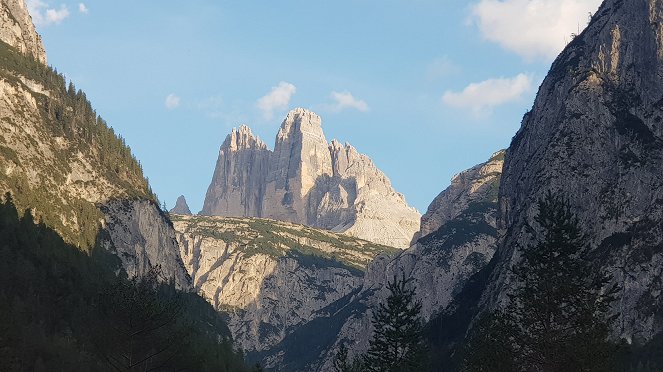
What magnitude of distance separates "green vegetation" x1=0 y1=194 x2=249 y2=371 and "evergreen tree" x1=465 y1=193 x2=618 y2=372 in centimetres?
3837

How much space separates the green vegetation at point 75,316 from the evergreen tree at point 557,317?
38.4 m

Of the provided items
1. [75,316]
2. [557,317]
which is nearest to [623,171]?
[75,316]

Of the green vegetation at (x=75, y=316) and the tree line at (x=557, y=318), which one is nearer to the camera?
the tree line at (x=557, y=318)

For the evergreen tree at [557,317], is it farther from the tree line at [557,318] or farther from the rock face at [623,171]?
the rock face at [623,171]

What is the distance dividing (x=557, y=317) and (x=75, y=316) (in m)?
111

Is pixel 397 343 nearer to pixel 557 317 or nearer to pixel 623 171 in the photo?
pixel 557 317

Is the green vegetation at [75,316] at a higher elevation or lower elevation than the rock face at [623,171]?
lower

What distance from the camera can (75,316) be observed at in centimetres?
15050

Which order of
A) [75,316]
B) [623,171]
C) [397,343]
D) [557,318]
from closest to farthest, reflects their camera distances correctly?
[557,318]
[397,343]
[75,316]
[623,171]

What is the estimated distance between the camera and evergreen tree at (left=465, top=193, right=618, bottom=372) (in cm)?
5881

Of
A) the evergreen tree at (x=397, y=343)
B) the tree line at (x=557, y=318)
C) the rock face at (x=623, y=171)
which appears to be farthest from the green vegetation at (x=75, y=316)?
the rock face at (x=623, y=171)

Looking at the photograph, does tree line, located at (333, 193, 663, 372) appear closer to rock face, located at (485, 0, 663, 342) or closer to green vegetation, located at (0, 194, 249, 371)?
green vegetation, located at (0, 194, 249, 371)

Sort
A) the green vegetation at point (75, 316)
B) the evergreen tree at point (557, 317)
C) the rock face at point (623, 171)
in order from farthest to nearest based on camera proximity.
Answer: the rock face at point (623, 171), the green vegetation at point (75, 316), the evergreen tree at point (557, 317)

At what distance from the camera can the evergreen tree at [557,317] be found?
58.8 meters
